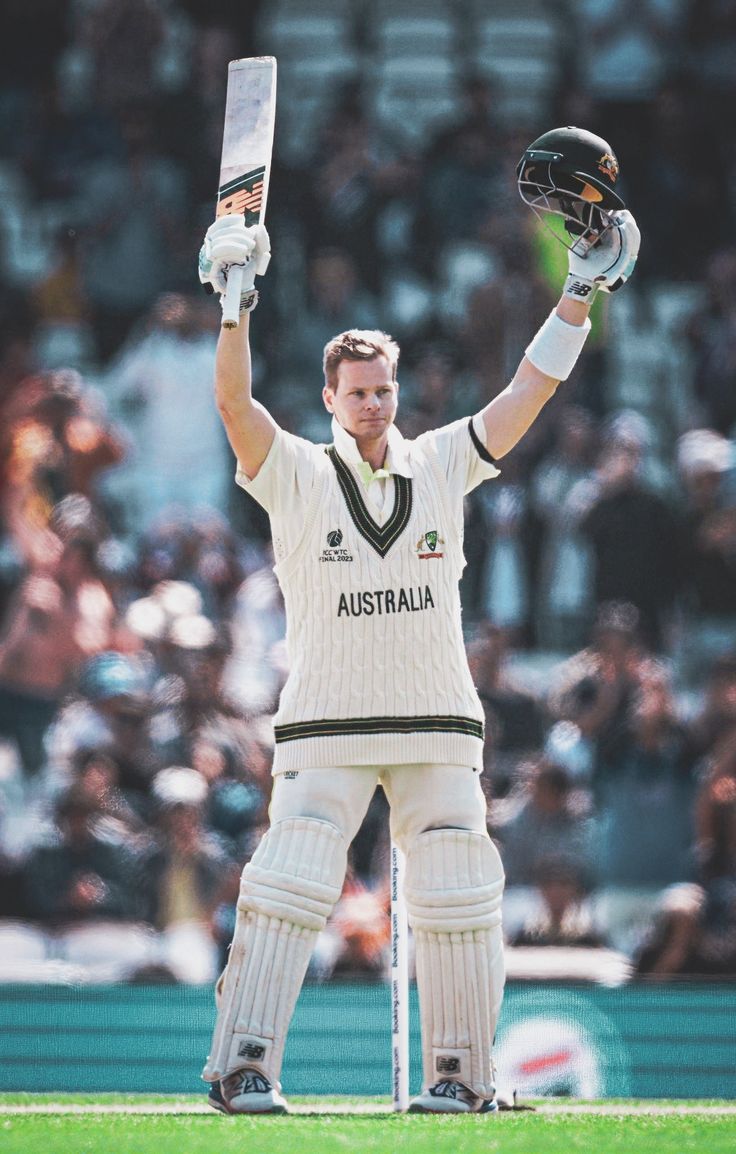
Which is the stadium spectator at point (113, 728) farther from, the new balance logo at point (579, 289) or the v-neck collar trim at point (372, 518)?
the new balance logo at point (579, 289)

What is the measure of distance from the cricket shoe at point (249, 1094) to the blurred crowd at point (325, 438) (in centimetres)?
278

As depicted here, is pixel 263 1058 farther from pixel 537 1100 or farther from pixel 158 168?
pixel 158 168

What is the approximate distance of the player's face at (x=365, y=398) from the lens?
5516 millimetres

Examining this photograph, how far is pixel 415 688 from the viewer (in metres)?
5.38

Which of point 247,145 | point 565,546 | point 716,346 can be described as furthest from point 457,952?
point 716,346

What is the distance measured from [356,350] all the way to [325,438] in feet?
23.0

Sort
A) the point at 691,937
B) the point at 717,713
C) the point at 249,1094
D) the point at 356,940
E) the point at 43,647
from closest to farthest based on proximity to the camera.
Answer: the point at 249,1094 < the point at 356,940 < the point at 691,937 < the point at 717,713 < the point at 43,647

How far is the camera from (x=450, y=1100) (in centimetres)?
525

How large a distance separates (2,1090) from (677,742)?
13.8ft

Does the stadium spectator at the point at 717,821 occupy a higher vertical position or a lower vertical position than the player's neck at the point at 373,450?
higher

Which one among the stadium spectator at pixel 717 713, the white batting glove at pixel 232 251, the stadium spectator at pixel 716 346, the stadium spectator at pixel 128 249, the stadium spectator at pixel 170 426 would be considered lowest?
the white batting glove at pixel 232 251

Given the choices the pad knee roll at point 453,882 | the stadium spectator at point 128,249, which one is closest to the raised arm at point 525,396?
the pad knee roll at point 453,882

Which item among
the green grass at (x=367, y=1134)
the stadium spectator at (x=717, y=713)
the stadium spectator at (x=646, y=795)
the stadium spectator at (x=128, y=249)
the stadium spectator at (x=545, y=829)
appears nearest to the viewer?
the green grass at (x=367, y=1134)

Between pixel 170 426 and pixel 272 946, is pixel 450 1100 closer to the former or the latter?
pixel 272 946
